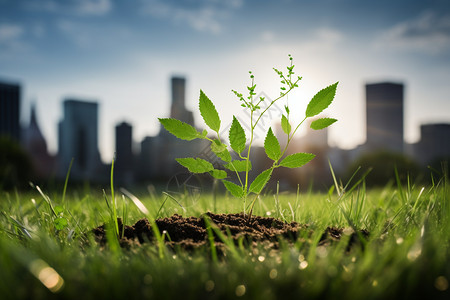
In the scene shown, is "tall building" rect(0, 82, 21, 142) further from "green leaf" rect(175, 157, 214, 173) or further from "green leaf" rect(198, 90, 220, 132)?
"green leaf" rect(198, 90, 220, 132)

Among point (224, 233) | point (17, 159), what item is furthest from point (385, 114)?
point (224, 233)

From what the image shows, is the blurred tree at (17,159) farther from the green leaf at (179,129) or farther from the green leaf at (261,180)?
the green leaf at (261,180)

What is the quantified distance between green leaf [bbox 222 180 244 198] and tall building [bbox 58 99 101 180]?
10700cm

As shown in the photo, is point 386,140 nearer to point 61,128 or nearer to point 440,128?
point 440,128

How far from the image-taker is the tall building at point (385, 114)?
12438cm

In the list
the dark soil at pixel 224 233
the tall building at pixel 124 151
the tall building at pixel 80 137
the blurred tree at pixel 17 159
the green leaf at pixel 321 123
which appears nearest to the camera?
the dark soil at pixel 224 233

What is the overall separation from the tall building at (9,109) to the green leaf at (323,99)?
124m

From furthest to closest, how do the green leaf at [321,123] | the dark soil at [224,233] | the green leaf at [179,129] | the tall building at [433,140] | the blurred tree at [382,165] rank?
1. the tall building at [433,140]
2. the blurred tree at [382,165]
3. the green leaf at [321,123]
4. the green leaf at [179,129]
5. the dark soil at [224,233]

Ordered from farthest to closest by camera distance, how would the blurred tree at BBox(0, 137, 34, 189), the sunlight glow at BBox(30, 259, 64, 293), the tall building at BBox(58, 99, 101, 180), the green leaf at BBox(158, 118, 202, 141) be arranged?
the tall building at BBox(58, 99, 101, 180), the blurred tree at BBox(0, 137, 34, 189), the green leaf at BBox(158, 118, 202, 141), the sunlight glow at BBox(30, 259, 64, 293)

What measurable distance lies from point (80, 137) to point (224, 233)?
126 m

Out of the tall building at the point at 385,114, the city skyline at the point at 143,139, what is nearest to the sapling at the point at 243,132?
the city skyline at the point at 143,139

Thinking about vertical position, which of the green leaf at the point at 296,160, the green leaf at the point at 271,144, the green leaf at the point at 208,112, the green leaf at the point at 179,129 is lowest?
the green leaf at the point at 296,160

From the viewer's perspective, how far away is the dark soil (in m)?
1.99

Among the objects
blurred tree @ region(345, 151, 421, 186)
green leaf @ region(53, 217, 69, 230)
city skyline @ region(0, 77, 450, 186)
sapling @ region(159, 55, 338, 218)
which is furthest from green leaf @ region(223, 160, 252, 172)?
city skyline @ region(0, 77, 450, 186)
